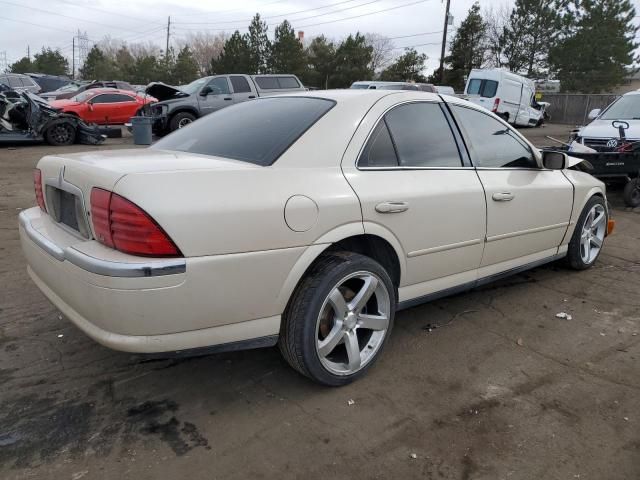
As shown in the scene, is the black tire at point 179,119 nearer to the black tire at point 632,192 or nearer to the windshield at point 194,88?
the windshield at point 194,88

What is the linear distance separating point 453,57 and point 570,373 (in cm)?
4716

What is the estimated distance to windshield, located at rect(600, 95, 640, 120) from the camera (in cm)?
880

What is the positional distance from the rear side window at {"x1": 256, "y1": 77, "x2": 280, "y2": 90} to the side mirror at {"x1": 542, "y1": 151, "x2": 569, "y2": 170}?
13.5 metres

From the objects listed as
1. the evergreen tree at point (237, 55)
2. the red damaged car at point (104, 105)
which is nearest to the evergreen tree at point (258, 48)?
Result: the evergreen tree at point (237, 55)

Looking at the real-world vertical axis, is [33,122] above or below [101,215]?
below

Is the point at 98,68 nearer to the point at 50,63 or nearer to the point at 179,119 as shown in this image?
the point at 50,63

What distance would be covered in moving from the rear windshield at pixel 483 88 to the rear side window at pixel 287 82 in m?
10.7

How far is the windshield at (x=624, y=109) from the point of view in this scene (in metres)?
8.80

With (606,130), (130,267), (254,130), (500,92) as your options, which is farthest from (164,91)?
(500,92)

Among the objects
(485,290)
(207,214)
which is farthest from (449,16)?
(207,214)

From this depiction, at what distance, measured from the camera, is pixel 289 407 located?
8.86 ft

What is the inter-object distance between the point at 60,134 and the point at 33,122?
0.76m

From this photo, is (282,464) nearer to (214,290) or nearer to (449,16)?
(214,290)

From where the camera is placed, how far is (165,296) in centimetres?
219
